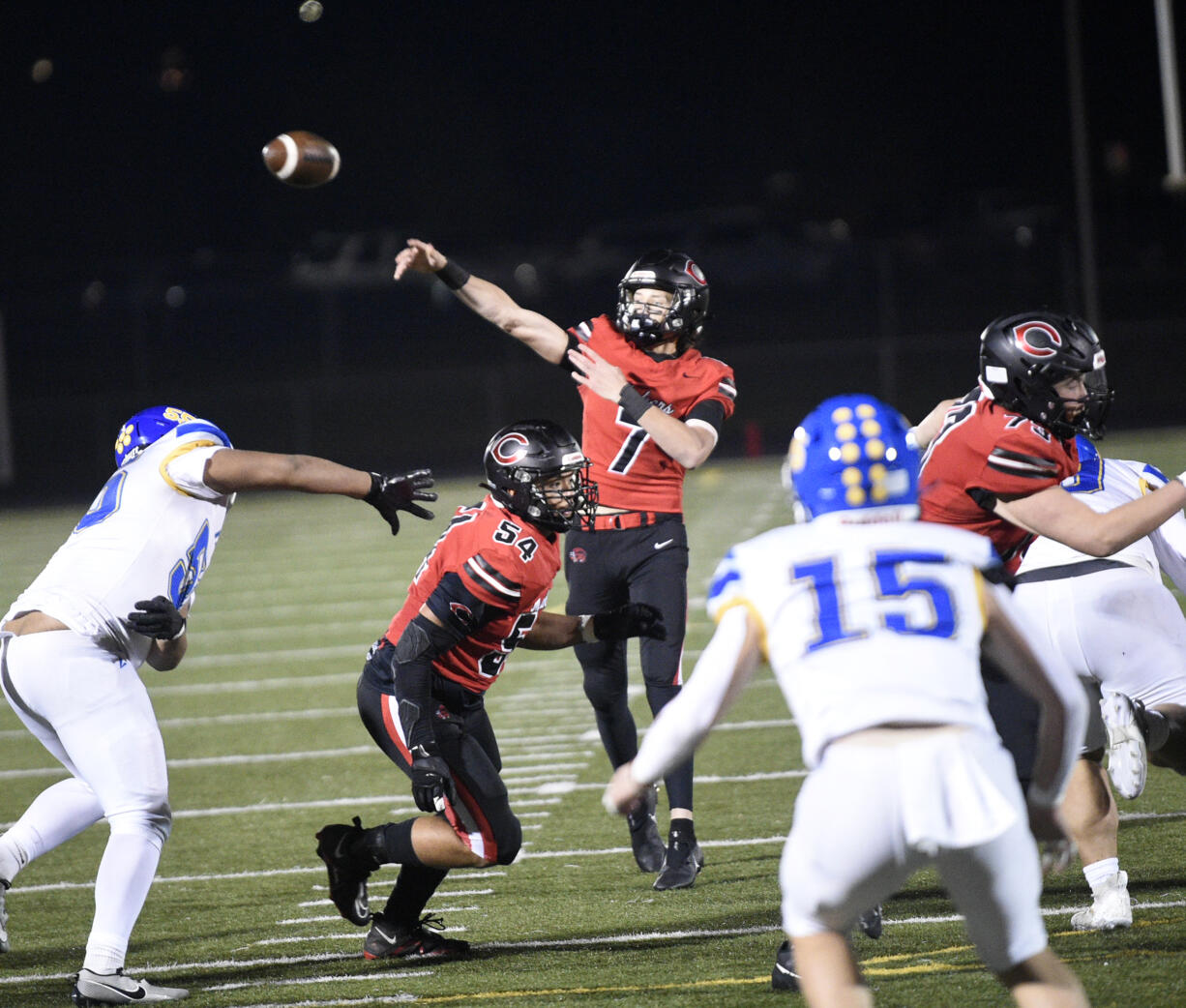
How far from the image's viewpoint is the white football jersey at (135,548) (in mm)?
4383

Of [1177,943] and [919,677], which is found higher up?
[919,677]

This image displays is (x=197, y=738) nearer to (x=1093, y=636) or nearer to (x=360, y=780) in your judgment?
(x=360, y=780)

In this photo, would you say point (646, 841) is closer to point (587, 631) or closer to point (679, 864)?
point (679, 864)

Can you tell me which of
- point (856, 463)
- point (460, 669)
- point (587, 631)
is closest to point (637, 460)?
point (587, 631)

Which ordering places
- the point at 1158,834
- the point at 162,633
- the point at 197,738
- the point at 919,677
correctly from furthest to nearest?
the point at 197,738 → the point at 1158,834 → the point at 162,633 → the point at 919,677

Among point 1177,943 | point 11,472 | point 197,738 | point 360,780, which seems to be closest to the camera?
point 1177,943

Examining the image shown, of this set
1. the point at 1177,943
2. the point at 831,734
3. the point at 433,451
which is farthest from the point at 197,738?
the point at 433,451

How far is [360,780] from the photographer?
7426 mm

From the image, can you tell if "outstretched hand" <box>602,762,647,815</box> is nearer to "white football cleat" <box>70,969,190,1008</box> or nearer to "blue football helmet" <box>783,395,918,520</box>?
"blue football helmet" <box>783,395,918,520</box>

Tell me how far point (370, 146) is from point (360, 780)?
82.9ft

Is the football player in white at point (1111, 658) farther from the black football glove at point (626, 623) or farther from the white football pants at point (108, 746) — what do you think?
the white football pants at point (108, 746)

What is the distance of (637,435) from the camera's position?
17.7 feet

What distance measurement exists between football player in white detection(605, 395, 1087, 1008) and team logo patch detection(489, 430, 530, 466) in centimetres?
177

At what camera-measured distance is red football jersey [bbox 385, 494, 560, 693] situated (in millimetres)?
4371
